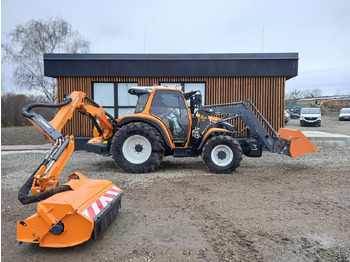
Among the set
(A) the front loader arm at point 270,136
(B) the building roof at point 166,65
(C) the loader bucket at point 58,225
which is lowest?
(C) the loader bucket at point 58,225

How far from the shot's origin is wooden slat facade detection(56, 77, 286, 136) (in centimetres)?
1170

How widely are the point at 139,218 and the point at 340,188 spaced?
427 cm

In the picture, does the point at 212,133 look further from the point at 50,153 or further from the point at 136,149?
the point at 50,153

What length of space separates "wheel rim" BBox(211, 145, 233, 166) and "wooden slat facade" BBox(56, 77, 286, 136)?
467 centimetres

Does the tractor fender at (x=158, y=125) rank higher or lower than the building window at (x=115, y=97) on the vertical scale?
lower

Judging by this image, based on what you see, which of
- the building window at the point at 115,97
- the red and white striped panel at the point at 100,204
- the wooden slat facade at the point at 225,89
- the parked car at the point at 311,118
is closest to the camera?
the red and white striped panel at the point at 100,204

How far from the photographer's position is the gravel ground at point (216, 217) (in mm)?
3391

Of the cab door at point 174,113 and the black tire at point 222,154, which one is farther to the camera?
the cab door at point 174,113

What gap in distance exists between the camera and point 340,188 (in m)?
6.01

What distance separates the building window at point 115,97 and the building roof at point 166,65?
0.46 metres

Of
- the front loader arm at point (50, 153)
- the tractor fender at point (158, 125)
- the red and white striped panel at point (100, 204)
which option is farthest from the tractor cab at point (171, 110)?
the red and white striped panel at point (100, 204)

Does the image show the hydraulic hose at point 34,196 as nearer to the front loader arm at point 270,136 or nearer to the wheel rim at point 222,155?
the wheel rim at point 222,155

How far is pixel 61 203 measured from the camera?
335 cm

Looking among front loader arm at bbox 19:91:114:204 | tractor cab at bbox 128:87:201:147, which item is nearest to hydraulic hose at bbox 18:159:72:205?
front loader arm at bbox 19:91:114:204
